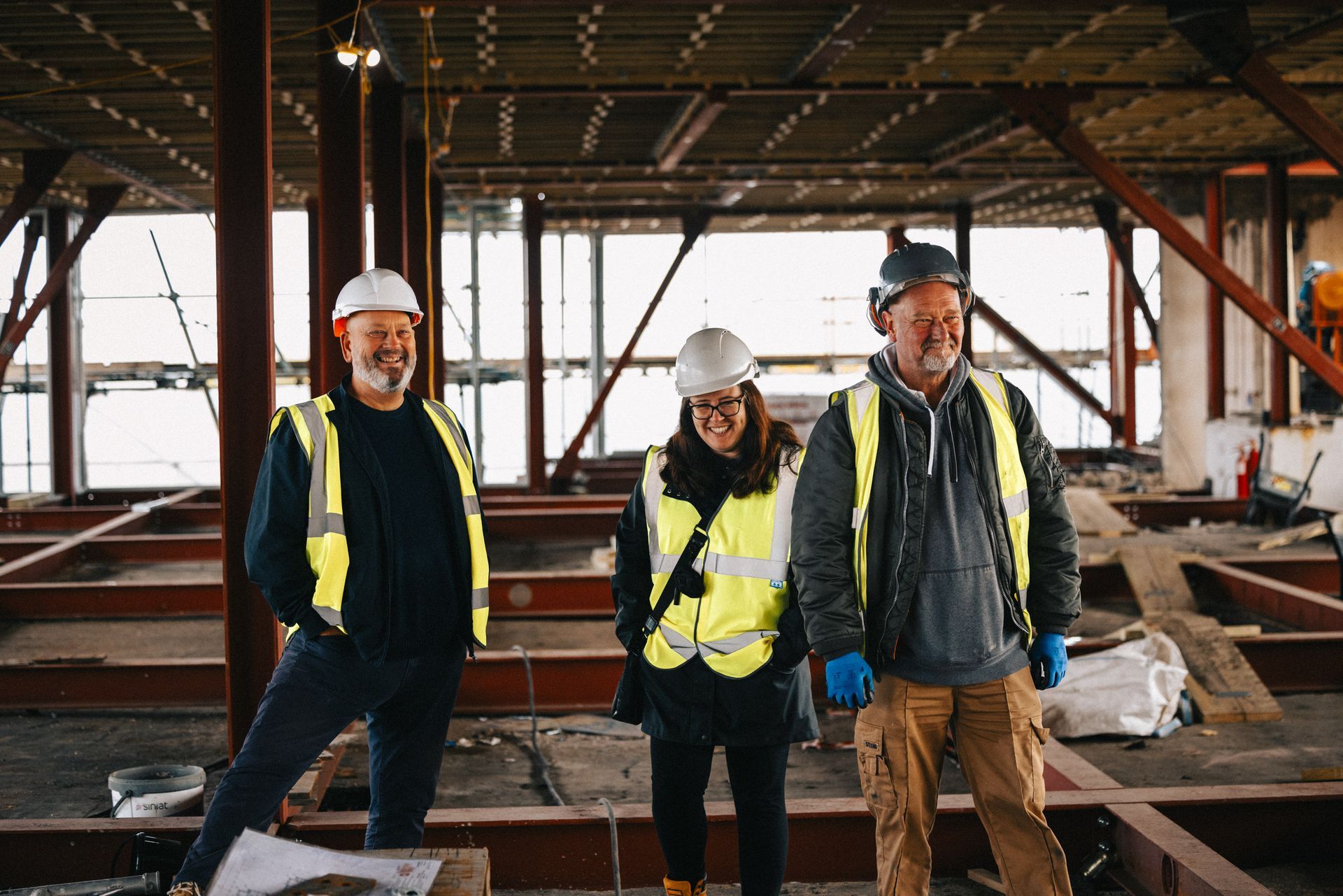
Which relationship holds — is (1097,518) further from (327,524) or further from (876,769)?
(327,524)

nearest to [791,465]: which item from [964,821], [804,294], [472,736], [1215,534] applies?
[964,821]

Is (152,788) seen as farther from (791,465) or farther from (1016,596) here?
(1016,596)

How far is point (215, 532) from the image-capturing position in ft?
44.0

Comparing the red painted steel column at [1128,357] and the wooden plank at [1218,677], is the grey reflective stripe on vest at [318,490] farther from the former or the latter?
the red painted steel column at [1128,357]

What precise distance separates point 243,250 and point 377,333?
1.32 meters

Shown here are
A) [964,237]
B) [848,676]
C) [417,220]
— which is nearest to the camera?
[848,676]

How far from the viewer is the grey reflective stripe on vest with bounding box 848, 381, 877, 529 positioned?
3.15 meters

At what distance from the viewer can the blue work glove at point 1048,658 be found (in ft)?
10.8

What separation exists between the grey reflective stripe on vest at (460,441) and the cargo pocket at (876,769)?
124cm

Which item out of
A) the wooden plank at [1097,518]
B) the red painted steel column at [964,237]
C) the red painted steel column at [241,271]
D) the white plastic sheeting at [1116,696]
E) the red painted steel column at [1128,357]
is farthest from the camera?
the red painted steel column at [1128,357]

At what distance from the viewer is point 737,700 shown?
3293 mm

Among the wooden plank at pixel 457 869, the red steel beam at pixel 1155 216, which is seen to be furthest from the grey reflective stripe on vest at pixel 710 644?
the red steel beam at pixel 1155 216

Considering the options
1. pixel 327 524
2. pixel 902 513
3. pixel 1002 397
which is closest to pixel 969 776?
pixel 902 513

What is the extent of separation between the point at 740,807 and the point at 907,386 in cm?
132
